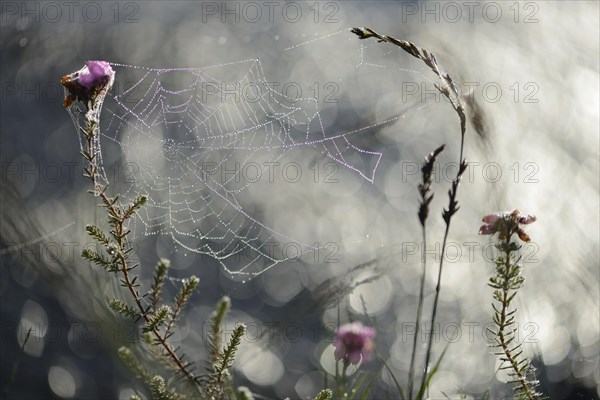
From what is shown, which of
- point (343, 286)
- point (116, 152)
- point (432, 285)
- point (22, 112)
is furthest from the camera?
point (22, 112)

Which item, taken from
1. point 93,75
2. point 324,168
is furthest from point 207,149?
point 93,75

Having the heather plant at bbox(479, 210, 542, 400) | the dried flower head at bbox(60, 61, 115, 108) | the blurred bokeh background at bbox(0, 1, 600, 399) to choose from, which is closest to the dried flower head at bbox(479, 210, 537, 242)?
the heather plant at bbox(479, 210, 542, 400)

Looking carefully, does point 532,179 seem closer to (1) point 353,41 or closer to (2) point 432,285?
(2) point 432,285

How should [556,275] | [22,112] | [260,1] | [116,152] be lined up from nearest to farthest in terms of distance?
[556,275]
[116,152]
[22,112]
[260,1]

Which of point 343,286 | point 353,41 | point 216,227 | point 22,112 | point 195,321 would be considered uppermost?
point 353,41

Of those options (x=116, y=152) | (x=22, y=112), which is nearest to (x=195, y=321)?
(x=116, y=152)

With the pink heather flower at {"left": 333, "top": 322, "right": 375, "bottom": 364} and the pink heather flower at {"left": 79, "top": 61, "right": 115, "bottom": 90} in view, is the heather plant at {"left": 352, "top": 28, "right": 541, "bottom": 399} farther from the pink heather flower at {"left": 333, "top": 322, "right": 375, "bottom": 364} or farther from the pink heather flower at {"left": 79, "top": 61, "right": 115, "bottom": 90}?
the pink heather flower at {"left": 79, "top": 61, "right": 115, "bottom": 90}

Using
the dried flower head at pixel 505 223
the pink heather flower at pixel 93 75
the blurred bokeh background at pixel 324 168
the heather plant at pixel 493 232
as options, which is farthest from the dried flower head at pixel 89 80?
the blurred bokeh background at pixel 324 168
